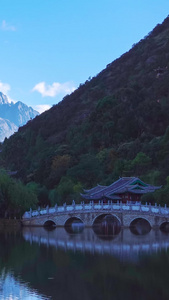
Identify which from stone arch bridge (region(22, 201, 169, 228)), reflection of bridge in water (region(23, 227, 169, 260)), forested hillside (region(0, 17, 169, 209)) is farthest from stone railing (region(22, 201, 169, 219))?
forested hillside (region(0, 17, 169, 209))

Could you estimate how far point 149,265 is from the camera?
2239cm

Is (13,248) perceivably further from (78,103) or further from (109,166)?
(78,103)

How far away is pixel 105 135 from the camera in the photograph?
80750 millimetres

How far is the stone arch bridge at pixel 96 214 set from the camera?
127 feet

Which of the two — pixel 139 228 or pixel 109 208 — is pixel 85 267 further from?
pixel 139 228

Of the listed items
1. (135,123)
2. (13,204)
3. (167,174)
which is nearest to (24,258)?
(13,204)

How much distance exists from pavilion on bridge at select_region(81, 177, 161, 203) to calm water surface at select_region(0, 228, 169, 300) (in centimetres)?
1409

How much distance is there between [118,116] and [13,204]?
4094 centimetres

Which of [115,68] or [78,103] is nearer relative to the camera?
[78,103]

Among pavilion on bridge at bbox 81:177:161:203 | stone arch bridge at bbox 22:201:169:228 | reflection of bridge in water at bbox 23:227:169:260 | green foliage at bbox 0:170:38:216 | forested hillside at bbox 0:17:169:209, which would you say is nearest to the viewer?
reflection of bridge in water at bbox 23:227:169:260

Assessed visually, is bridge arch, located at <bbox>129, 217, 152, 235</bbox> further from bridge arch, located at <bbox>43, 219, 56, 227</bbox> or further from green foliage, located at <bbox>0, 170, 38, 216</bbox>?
green foliage, located at <bbox>0, 170, 38, 216</bbox>

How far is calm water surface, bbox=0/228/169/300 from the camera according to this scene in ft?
57.1

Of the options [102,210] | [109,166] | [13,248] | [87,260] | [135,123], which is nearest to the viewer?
[87,260]

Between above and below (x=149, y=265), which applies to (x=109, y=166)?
above
